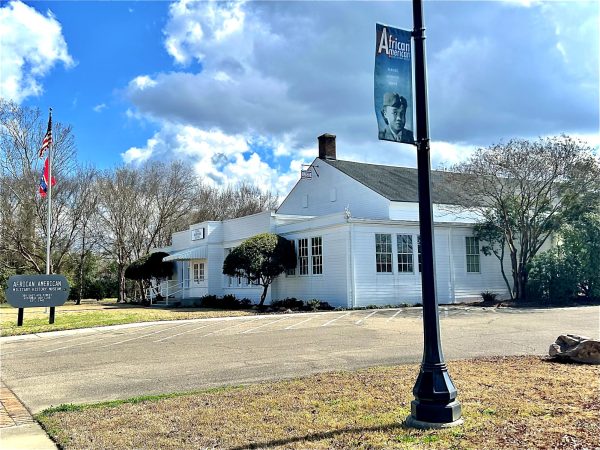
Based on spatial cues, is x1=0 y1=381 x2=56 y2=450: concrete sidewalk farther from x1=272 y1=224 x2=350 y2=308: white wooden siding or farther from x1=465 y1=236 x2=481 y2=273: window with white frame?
x1=465 y1=236 x2=481 y2=273: window with white frame

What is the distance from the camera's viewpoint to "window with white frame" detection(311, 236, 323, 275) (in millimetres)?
24047

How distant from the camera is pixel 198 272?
31.7m

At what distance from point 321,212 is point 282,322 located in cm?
1399

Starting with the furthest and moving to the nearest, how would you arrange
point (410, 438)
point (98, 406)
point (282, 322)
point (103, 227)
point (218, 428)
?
point (103, 227) → point (282, 322) → point (98, 406) → point (218, 428) → point (410, 438)

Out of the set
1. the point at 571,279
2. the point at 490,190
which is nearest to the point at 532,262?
the point at 571,279

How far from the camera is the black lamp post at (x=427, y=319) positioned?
17.7 feet

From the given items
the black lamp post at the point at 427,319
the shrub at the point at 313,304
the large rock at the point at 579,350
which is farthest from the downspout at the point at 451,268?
the black lamp post at the point at 427,319

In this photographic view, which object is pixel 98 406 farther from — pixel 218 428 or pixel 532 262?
pixel 532 262

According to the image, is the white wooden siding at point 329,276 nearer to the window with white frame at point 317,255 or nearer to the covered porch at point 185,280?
the window with white frame at point 317,255

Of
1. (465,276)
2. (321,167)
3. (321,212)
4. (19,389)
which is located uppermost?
(321,167)

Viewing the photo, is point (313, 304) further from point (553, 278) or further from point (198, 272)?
point (198, 272)

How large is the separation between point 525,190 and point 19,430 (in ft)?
72.4

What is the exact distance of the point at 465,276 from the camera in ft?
83.9

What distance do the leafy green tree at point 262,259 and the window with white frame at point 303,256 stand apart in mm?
313
